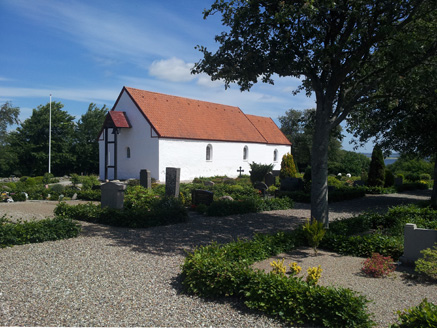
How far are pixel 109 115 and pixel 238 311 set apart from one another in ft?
82.0

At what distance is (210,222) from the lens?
10391 mm

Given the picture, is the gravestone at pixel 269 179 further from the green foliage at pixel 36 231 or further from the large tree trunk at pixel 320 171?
the green foliage at pixel 36 231

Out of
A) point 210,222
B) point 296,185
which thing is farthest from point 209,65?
point 296,185

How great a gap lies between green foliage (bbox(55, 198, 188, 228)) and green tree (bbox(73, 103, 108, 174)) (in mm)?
28781

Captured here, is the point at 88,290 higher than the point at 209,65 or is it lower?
lower

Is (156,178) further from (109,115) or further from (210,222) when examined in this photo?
(210,222)

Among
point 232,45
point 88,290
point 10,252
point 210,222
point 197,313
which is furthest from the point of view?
point 210,222

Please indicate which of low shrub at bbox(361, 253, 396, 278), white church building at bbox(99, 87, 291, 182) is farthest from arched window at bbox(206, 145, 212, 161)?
low shrub at bbox(361, 253, 396, 278)

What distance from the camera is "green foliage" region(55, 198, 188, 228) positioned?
31.8 feet

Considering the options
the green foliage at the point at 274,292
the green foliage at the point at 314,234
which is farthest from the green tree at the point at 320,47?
the green foliage at the point at 274,292

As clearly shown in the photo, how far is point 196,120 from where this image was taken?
29.7 m

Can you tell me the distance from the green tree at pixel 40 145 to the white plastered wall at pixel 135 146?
10.6 metres

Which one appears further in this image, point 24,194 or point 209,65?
point 24,194

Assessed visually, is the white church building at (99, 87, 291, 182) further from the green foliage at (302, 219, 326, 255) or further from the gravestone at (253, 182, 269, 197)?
the green foliage at (302, 219, 326, 255)
